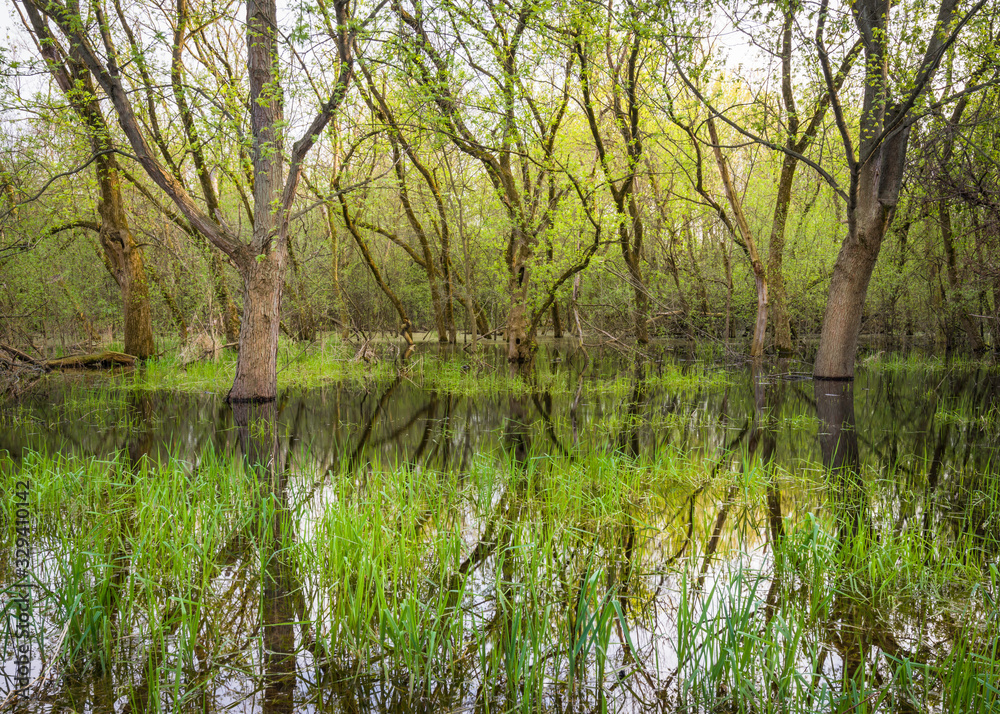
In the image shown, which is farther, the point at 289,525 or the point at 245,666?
the point at 289,525

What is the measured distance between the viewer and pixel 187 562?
147 inches

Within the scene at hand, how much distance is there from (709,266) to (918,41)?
1730 centimetres

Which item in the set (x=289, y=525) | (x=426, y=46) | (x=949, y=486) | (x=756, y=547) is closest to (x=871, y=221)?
(x=949, y=486)

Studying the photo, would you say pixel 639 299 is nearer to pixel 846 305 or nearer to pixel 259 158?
Result: pixel 846 305

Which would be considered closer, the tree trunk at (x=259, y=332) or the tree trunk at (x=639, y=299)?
the tree trunk at (x=259, y=332)

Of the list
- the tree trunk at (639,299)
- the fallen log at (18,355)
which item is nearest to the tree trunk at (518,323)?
the tree trunk at (639,299)

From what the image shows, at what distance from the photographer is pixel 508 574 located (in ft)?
13.1

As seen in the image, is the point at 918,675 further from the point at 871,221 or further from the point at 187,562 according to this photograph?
the point at 871,221

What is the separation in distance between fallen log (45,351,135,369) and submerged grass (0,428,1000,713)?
12.8 meters

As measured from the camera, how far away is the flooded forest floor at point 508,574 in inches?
107

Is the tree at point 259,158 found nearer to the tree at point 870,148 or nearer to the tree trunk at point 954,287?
the tree at point 870,148

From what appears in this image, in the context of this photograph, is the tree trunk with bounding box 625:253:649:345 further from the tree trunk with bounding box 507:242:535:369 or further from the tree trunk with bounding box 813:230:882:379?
the tree trunk with bounding box 813:230:882:379

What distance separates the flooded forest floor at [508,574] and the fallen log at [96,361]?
28.1ft

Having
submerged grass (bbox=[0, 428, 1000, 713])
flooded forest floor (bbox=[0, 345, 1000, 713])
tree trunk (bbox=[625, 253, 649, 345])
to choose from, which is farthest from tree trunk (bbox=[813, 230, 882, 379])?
submerged grass (bbox=[0, 428, 1000, 713])
